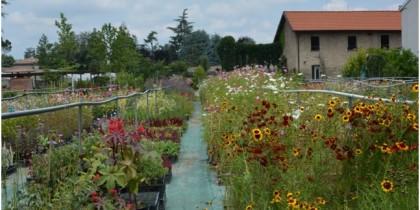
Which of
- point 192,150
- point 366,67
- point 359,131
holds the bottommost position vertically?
point 192,150

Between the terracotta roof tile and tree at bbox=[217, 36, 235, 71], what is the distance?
4783 millimetres

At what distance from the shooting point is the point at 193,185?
233 inches

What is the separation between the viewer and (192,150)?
28.3 ft

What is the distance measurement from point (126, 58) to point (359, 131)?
108ft

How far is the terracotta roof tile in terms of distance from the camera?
39.4 metres

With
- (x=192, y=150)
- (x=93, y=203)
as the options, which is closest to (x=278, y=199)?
(x=93, y=203)

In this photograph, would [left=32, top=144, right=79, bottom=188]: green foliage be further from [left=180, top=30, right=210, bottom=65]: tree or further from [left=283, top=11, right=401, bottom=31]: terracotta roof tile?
[left=180, top=30, right=210, bottom=65]: tree

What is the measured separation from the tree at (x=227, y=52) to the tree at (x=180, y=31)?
37.8 metres

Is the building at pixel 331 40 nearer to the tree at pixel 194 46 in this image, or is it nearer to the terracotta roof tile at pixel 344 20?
the terracotta roof tile at pixel 344 20

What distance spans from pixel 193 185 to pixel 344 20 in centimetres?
3691

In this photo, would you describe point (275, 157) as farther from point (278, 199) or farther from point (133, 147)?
point (133, 147)

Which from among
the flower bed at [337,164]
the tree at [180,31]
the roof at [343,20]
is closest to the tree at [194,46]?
the tree at [180,31]

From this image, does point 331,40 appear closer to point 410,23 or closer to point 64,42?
point 410,23

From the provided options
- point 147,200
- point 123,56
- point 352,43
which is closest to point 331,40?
point 352,43
